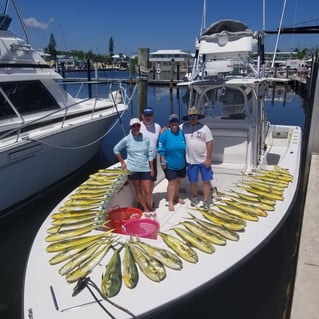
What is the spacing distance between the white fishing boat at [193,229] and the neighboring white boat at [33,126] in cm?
201

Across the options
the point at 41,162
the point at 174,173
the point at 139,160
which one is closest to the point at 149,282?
the point at 139,160

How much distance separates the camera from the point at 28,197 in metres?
6.85

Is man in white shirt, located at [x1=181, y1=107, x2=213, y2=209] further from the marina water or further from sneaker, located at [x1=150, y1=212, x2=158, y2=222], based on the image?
the marina water

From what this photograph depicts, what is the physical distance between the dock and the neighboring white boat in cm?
421

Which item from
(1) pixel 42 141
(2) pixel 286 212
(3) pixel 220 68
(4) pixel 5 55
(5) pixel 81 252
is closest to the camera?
(5) pixel 81 252

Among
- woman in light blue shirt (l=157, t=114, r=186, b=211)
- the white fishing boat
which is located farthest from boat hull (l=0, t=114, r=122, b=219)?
woman in light blue shirt (l=157, t=114, r=186, b=211)

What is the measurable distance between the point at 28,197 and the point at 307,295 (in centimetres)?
534

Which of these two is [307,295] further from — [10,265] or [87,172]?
[87,172]

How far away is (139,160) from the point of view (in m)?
4.58

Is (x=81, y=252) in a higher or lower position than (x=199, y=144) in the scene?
lower

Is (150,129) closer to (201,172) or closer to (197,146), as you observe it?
(197,146)

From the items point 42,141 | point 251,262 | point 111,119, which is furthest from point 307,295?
point 111,119

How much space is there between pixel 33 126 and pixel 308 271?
5.68 metres

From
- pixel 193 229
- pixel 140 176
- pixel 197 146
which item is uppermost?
pixel 197 146
